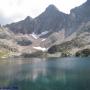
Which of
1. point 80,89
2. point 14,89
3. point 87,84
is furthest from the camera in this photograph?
point 87,84

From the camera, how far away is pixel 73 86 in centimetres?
7588

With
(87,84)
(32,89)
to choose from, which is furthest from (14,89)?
(87,84)

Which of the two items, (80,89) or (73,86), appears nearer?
(80,89)

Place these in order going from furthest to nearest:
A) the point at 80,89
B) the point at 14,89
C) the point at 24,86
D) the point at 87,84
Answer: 1. the point at 24,86
2. the point at 87,84
3. the point at 80,89
4. the point at 14,89

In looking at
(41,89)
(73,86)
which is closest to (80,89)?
(73,86)

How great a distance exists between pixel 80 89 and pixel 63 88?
6.29 m

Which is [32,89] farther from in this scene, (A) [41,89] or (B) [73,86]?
(B) [73,86]

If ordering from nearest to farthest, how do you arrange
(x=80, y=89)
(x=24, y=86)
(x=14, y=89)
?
1. (x=14, y=89)
2. (x=80, y=89)
3. (x=24, y=86)

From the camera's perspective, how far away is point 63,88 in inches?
2940

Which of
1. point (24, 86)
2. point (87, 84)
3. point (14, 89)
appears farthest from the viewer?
point (24, 86)

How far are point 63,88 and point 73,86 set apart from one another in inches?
132

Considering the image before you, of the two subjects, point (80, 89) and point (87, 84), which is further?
point (87, 84)

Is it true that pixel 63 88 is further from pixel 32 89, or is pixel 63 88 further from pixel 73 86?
pixel 32 89

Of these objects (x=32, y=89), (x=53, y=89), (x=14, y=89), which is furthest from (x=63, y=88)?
(x=14, y=89)
